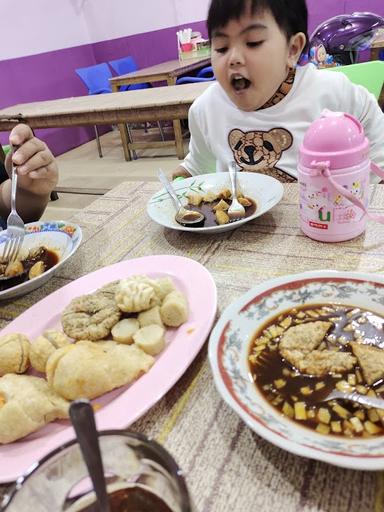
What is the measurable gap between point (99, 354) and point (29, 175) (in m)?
0.85

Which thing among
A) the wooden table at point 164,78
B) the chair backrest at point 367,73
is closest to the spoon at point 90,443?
the chair backrest at point 367,73

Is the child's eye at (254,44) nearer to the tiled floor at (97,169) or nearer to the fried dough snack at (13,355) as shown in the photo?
the fried dough snack at (13,355)

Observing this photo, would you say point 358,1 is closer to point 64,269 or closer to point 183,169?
point 183,169

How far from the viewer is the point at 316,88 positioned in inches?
59.7

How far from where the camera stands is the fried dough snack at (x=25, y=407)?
1.74 feet

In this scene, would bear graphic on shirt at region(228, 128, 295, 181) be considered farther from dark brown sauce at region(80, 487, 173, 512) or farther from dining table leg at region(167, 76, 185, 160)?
dining table leg at region(167, 76, 185, 160)

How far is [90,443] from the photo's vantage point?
379 millimetres

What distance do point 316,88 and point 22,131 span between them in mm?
1049

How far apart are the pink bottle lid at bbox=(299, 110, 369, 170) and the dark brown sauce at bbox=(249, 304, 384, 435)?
1.09 ft

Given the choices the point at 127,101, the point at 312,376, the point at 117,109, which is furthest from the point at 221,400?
the point at 127,101

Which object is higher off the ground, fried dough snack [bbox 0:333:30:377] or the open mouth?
the open mouth

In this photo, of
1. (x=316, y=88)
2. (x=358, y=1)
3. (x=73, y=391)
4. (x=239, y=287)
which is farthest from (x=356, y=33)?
(x=358, y=1)

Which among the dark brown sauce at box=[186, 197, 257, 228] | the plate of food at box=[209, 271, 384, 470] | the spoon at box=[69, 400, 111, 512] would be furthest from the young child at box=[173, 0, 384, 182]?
the spoon at box=[69, 400, 111, 512]

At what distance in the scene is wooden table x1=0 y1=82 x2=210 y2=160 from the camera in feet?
8.19
